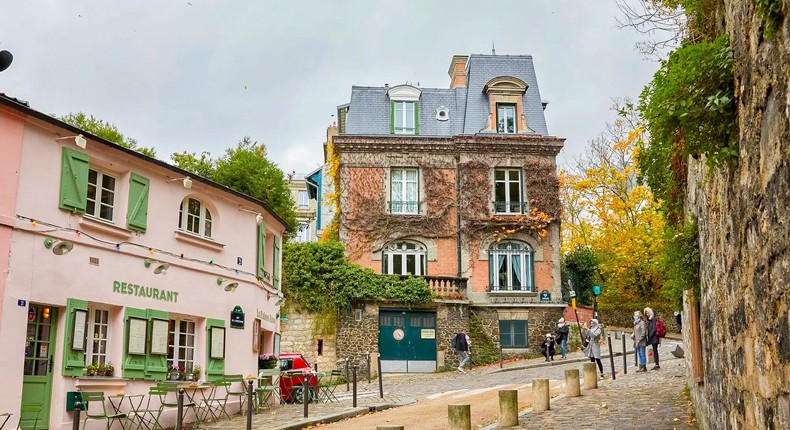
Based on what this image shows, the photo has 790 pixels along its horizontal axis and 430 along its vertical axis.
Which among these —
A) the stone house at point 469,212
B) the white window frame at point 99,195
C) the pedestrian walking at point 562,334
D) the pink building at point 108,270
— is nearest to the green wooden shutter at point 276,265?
the pink building at point 108,270

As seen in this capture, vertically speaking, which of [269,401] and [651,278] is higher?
[651,278]

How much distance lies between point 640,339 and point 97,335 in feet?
44.2

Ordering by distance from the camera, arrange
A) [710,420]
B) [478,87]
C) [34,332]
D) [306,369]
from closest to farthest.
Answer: [710,420]
[34,332]
[306,369]
[478,87]

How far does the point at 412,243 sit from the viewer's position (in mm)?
32500

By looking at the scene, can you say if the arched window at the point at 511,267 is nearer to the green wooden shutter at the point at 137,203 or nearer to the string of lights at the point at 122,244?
the string of lights at the point at 122,244

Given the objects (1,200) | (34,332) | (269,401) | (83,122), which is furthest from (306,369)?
(83,122)

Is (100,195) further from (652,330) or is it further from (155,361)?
(652,330)

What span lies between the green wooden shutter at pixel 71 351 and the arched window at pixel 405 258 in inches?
759

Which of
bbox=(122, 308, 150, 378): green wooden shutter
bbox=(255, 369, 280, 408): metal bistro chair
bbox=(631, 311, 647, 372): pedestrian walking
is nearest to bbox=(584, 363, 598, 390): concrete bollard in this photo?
bbox=(631, 311, 647, 372): pedestrian walking

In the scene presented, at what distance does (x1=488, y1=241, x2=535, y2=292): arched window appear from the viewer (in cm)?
3209

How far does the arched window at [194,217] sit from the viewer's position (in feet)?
54.0

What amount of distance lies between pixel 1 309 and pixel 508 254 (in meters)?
22.8

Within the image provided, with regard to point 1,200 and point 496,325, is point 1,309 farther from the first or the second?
point 496,325

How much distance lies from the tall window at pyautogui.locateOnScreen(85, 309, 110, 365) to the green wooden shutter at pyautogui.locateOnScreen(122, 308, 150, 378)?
1.06 ft
